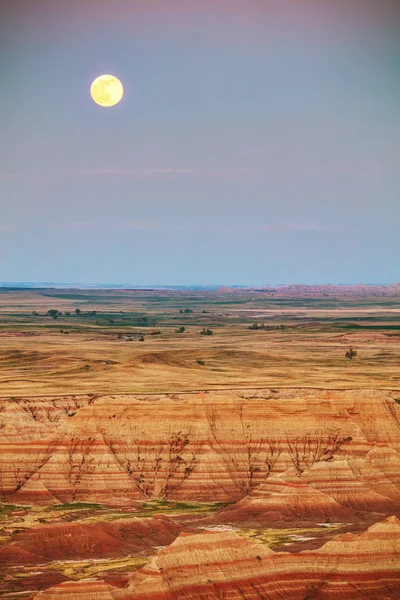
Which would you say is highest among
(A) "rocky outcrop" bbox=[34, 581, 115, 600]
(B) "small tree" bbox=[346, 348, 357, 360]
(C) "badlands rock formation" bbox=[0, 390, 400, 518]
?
(B) "small tree" bbox=[346, 348, 357, 360]

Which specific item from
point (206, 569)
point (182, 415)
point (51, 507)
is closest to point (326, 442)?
point (182, 415)

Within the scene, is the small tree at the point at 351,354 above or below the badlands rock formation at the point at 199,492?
above

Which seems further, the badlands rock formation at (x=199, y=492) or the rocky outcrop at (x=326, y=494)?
the rocky outcrop at (x=326, y=494)

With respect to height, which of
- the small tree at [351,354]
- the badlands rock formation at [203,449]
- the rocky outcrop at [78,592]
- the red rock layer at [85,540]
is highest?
the small tree at [351,354]

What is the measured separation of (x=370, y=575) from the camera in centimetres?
6650

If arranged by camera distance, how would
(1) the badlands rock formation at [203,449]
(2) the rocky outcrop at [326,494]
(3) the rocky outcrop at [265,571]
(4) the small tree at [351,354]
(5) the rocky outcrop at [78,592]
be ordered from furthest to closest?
(4) the small tree at [351,354]
(1) the badlands rock formation at [203,449]
(2) the rocky outcrop at [326,494]
(3) the rocky outcrop at [265,571]
(5) the rocky outcrop at [78,592]

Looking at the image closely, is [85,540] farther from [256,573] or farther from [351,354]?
[351,354]

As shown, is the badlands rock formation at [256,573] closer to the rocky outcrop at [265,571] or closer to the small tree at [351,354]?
the rocky outcrop at [265,571]

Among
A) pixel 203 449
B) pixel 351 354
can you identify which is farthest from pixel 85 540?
pixel 351 354

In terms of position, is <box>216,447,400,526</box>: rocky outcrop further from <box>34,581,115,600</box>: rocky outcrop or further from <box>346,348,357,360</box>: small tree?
<box>346,348,357,360</box>: small tree

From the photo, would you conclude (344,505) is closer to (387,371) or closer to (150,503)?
(150,503)

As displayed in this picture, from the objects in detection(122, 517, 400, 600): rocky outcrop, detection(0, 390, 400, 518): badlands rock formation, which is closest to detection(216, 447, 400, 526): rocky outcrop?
detection(0, 390, 400, 518): badlands rock formation

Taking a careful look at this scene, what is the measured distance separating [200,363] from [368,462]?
85998mm

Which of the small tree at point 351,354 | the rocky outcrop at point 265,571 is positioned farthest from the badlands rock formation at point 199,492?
the small tree at point 351,354
